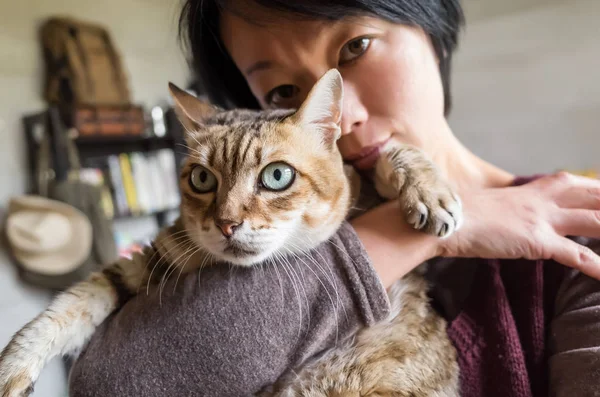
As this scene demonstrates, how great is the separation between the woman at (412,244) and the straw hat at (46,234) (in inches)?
62.6

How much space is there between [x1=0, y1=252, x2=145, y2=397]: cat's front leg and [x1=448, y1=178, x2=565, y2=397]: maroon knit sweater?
737mm

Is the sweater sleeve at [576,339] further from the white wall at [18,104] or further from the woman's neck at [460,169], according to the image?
the white wall at [18,104]

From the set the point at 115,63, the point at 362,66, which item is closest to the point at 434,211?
the point at 362,66

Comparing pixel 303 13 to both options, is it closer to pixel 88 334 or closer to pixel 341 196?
pixel 341 196

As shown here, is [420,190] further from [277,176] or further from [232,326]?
[232,326]

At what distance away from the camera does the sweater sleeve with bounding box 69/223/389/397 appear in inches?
27.5

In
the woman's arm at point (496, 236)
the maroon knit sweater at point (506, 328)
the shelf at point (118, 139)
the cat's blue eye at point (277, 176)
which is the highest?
the cat's blue eye at point (277, 176)

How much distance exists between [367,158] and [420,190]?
0.75 feet

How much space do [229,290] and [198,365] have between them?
13 centimetres

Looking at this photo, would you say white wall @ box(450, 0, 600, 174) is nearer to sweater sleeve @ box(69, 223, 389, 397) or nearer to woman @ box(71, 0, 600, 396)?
woman @ box(71, 0, 600, 396)

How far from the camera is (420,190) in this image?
83 centimetres

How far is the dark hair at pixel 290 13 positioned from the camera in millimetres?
912

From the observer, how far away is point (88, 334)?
88 centimetres

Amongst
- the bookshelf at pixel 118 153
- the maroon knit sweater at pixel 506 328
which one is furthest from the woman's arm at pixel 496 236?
the bookshelf at pixel 118 153
